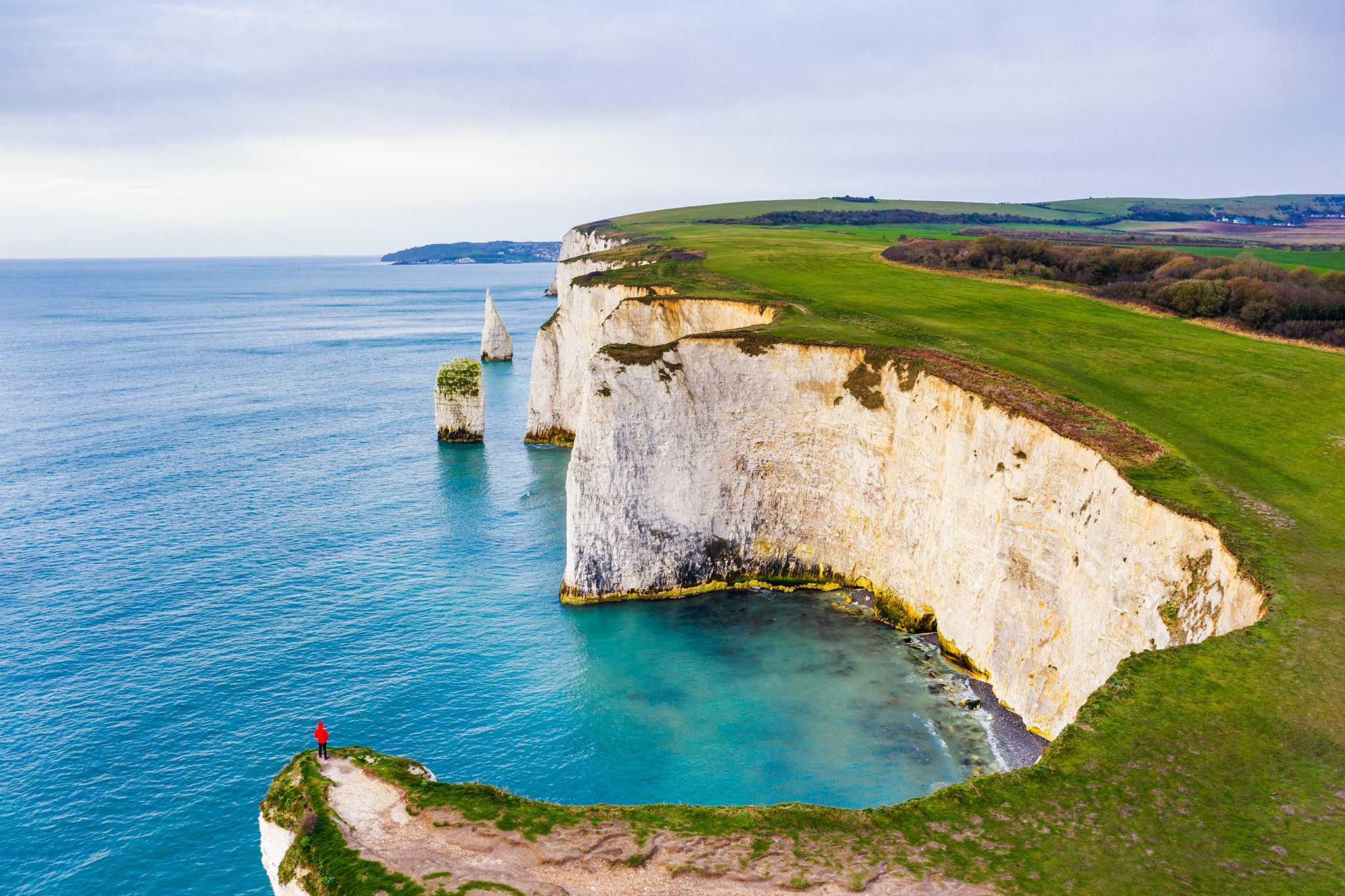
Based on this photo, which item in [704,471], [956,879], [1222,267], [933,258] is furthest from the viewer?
[933,258]

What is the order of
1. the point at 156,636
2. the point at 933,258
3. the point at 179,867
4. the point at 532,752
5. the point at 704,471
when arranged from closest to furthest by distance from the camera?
the point at 179,867
the point at 532,752
the point at 156,636
the point at 704,471
the point at 933,258

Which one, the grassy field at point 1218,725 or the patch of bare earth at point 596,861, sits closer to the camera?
the grassy field at point 1218,725

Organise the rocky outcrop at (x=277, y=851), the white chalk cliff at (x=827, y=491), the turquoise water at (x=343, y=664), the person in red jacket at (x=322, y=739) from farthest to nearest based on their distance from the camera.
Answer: the white chalk cliff at (x=827, y=491) → the turquoise water at (x=343, y=664) → the person in red jacket at (x=322, y=739) → the rocky outcrop at (x=277, y=851)

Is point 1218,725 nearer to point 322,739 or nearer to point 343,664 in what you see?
point 322,739

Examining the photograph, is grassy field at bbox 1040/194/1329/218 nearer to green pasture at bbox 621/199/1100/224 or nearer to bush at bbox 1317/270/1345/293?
green pasture at bbox 621/199/1100/224

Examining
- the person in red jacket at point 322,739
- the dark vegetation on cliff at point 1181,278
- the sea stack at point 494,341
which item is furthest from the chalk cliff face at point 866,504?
the sea stack at point 494,341

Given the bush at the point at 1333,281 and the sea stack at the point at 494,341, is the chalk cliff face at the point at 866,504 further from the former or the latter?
the sea stack at the point at 494,341

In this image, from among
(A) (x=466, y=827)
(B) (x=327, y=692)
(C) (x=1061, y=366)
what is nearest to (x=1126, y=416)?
(C) (x=1061, y=366)

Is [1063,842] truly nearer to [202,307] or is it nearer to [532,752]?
[532,752]
